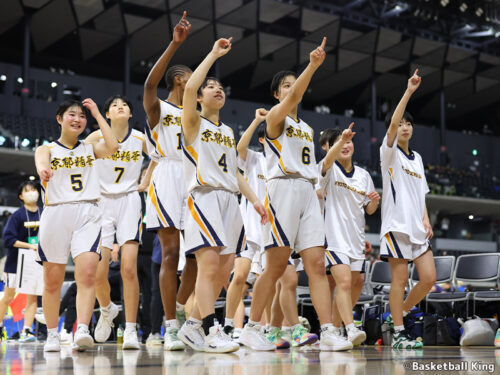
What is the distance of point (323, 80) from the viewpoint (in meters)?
30.1

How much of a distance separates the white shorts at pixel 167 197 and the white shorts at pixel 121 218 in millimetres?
447

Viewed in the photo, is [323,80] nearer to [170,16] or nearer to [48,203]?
[170,16]

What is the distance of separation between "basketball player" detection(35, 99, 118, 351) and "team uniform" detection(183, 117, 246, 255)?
806mm

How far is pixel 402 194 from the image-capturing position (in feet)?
19.6

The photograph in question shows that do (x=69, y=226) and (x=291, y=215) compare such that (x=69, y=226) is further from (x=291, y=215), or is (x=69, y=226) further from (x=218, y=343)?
(x=291, y=215)

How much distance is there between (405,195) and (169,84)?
2.37m

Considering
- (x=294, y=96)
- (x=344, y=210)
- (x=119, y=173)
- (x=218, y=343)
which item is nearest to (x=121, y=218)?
(x=119, y=173)

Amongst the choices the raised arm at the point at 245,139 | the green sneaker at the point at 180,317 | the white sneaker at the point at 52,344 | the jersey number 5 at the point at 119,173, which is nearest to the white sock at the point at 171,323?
the green sneaker at the point at 180,317

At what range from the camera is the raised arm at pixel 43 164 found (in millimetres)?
4602

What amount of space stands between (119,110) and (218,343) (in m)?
2.45

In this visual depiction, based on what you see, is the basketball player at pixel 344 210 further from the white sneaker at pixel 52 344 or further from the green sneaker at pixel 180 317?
the white sneaker at pixel 52 344

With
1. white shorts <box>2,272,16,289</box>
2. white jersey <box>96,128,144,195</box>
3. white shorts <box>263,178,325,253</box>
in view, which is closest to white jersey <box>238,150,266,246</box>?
white jersey <box>96,128,144,195</box>

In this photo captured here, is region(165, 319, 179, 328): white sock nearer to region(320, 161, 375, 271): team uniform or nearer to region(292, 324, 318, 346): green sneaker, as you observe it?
region(292, 324, 318, 346): green sneaker

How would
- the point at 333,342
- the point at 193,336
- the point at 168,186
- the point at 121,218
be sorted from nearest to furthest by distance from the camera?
the point at 193,336 → the point at 333,342 → the point at 168,186 → the point at 121,218
